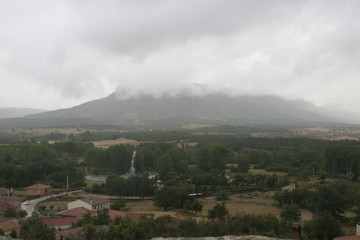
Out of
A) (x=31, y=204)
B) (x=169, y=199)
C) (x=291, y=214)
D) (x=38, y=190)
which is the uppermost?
(x=291, y=214)

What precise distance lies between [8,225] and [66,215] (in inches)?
227

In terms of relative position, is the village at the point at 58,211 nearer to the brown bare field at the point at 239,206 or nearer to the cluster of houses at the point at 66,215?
the cluster of houses at the point at 66,215

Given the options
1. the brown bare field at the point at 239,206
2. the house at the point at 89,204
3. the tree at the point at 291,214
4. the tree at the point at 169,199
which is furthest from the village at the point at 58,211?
the tree at the point at 291,214

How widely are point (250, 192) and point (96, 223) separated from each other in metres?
26.2

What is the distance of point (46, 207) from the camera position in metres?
39.8

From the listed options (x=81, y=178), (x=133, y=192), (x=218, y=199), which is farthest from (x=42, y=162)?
(x=218, y=199)

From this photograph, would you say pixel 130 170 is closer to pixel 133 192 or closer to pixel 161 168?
pixel 161 168

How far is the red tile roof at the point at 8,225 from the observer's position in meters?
26.6

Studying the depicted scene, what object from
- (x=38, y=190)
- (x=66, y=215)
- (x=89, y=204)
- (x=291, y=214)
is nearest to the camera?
(x=291, y=214)

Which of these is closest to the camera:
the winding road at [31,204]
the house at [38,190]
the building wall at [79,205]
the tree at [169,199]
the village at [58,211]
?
the village at [58,211]

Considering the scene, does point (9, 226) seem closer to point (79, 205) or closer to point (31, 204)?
point (79, 205)

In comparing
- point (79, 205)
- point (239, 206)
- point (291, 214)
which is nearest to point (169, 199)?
point (239, 206)

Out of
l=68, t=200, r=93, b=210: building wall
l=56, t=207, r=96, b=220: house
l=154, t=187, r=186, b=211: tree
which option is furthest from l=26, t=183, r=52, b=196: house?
l=154, t=187, r=186, b=211: tree

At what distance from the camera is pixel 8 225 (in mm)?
27297
